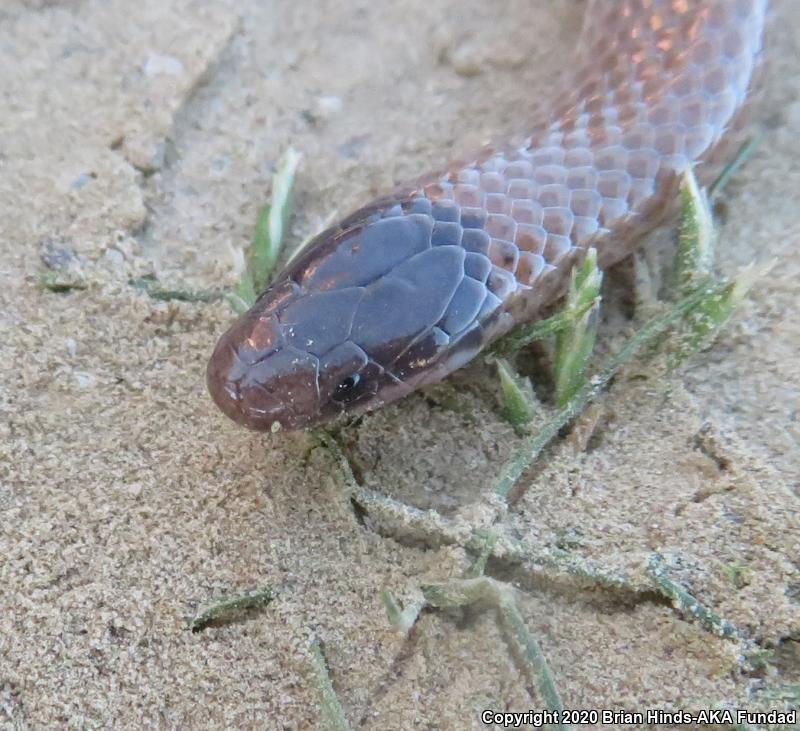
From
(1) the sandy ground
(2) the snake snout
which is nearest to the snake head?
(2) the snake snout

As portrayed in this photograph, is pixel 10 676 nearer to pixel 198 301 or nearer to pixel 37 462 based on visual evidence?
pixel 37 462

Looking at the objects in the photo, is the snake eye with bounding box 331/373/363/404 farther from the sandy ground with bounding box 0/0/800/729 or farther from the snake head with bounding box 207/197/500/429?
the sandy ground with bounding box 0/0/800/729

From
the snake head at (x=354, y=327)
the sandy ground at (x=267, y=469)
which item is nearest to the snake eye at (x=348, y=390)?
the snake head at (x=354, y=327)

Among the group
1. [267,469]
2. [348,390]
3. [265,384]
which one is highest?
[265,384]

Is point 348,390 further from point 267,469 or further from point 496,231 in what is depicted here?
point 496,231

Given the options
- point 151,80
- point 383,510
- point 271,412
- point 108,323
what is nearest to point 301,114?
point 151,80

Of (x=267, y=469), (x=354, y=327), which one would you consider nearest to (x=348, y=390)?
(x=354, y=327)

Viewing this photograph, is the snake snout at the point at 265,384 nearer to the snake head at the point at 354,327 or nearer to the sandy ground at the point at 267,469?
the snake head at the point at 354,327
